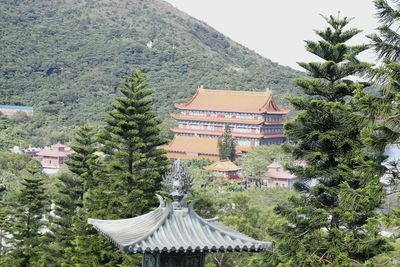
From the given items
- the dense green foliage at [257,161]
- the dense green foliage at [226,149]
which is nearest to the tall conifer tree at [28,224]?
the dense green foliage at [257,161]

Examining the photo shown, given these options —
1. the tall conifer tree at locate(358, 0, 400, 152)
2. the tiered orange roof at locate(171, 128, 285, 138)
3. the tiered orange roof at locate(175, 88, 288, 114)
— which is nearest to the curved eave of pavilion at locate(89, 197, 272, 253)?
the tall conifer tree at locate(358, 0, 400, 152)

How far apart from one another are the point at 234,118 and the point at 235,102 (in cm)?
200

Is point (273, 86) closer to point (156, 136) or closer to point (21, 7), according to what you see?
point (21, 7)

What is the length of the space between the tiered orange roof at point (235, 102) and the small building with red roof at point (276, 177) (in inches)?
655

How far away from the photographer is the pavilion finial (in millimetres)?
9438

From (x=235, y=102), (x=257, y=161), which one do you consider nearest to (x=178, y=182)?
(x=257, y=161)

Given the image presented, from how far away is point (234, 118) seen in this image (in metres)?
78.4

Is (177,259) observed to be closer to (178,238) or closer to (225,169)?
(178,238)

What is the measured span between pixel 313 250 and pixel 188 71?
389ft

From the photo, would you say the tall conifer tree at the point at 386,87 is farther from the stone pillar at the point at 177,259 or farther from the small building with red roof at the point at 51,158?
the small building with red roof at the point at 51,158

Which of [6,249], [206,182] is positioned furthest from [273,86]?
[6,249]

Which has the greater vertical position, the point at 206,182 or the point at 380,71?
the point at 380,71

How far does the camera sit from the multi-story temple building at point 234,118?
77438 millimetres

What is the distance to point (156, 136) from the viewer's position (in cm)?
2164
